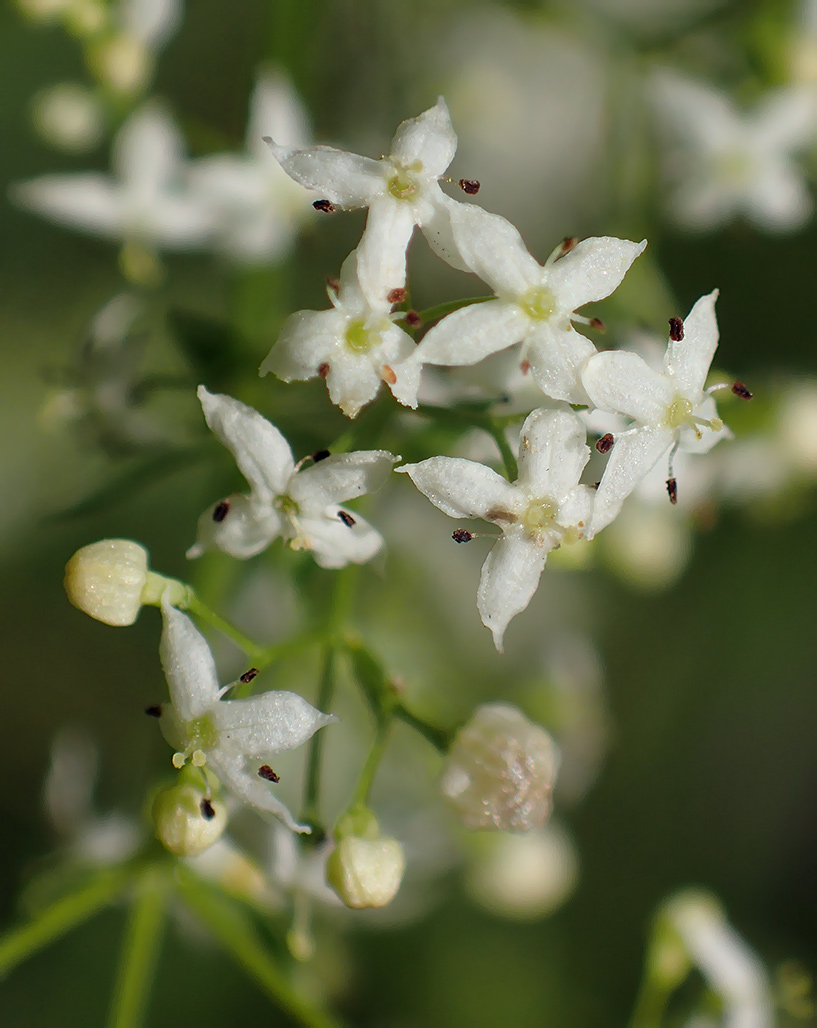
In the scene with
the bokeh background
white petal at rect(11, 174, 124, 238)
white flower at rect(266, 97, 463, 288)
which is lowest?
the bokeh background

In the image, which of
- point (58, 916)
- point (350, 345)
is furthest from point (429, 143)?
point (58, 916)

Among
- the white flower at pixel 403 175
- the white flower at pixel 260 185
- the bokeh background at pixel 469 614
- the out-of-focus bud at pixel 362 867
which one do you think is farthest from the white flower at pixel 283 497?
the bokeh background at pixel 469 614

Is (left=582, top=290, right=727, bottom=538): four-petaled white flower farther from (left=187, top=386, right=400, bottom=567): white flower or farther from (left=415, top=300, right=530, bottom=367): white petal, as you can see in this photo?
(left=187, top=386, right=400, bottom=567): white flower

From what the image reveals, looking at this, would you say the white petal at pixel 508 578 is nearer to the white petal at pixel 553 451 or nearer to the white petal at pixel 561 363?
the white petal at pixel 553 451

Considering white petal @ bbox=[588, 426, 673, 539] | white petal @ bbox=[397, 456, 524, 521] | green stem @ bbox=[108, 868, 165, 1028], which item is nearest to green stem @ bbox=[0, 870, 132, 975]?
green stem @ bbox=[108, 868, 165, 1028]

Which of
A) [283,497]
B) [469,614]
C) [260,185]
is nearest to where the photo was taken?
[283,497]

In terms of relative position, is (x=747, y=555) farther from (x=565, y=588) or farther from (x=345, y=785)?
(x=345, y=785)

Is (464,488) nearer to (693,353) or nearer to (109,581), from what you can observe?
(693,353)
